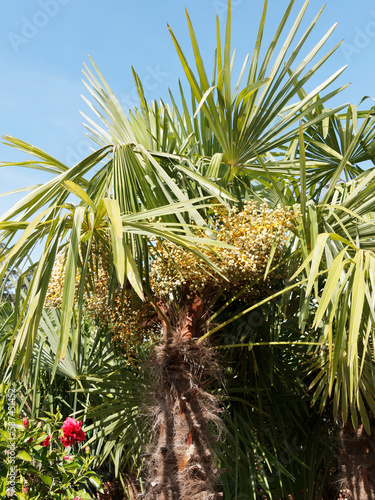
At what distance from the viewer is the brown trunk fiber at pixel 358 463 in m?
3.13

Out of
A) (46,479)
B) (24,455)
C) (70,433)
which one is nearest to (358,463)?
(70,433)

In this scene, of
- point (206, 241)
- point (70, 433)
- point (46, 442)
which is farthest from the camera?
point (70, 433)

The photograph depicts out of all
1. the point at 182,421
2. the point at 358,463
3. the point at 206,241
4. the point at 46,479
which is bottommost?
the point at 358,463

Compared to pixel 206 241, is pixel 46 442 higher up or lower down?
lower down

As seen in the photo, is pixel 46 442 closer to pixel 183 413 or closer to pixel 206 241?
pixel 183 413

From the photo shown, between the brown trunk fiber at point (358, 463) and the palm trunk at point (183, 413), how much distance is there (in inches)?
43.4

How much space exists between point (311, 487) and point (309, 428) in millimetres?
448

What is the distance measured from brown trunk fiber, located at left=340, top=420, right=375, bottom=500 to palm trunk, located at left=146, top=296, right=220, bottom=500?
1.10 m

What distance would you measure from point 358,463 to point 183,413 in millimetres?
1389

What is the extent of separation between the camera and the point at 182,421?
267cm

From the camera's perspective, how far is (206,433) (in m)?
2.70

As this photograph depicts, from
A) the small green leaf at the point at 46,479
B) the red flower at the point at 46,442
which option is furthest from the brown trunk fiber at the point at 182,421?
the red flower at the point at 46,442

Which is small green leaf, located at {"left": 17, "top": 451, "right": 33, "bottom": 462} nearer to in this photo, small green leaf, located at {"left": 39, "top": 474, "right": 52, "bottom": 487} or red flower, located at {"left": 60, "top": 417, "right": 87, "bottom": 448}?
small green leaf, located at {"left": 39, "top": 474, "right": 52, "bottom": 487}

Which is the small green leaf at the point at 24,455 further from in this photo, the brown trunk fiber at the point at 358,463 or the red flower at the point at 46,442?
the brown trunk fiber at the point at 358,463
